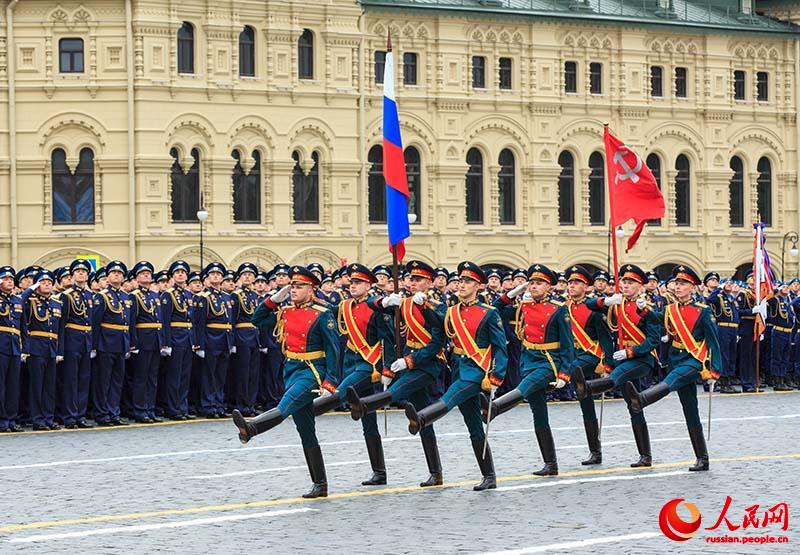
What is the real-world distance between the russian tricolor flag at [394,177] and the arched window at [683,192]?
1474 inches

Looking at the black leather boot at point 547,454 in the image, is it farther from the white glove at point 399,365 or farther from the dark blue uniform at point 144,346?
the dark blue uniform at point 144,346

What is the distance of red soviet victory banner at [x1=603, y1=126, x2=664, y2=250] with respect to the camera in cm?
1802

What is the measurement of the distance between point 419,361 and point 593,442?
2602 mm

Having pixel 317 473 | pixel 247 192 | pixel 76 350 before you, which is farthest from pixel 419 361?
pixel 247 192

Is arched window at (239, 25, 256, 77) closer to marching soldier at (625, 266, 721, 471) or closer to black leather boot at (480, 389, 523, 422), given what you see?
marching soldier at (625, 266, 721, 471)

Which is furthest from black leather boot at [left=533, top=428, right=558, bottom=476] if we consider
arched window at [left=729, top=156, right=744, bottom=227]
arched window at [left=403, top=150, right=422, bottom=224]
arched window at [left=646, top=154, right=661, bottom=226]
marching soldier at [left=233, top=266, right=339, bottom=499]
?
arched window at [left=729, top=156, right=744, bottom=227]

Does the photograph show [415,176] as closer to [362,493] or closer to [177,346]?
[177,346]

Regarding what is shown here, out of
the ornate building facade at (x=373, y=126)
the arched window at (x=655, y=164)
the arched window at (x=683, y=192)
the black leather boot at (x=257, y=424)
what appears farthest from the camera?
the arched window at (x=683, y=192)

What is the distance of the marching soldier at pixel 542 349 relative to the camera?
15922 mm

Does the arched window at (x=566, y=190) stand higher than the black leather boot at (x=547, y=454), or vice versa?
the arched window at (x=566, y=190)

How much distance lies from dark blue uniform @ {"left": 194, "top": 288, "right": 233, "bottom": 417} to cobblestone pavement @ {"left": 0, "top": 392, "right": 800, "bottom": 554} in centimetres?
215

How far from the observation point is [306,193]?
1855 inches

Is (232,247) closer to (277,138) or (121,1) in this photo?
(277,138)

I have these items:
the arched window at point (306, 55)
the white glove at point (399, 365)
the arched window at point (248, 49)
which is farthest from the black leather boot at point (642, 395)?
the arched window at point (306, 55)
